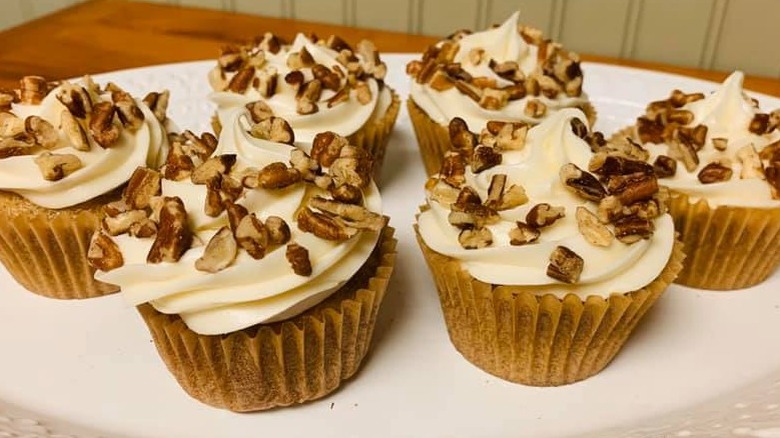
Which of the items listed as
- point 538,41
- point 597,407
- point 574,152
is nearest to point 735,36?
point 538,41

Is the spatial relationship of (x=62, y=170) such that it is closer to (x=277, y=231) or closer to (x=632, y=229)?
(x=277, y=231)

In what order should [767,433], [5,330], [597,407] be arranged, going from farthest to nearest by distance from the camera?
1. [5,330]
2. [597,407]
3. [767,433]

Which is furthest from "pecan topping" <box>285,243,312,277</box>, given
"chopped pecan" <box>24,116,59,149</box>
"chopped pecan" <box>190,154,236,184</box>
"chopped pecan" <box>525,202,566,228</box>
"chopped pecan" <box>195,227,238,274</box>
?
"chopped pecan" <box>24,116,59,149</box>

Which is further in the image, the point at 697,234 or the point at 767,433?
the point at 697,234

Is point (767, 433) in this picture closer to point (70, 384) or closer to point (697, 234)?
point (697, 234)

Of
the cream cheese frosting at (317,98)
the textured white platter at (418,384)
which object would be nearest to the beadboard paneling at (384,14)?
the cream cheese frosting at (317,98)

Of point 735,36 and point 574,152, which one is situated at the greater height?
point 574,152

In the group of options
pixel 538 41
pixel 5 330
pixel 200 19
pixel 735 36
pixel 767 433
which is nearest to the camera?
pixel 767 433

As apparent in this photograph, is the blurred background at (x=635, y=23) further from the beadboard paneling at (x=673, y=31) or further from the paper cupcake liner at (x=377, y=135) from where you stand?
the paper cupcake liner at (x=377, y=135)
